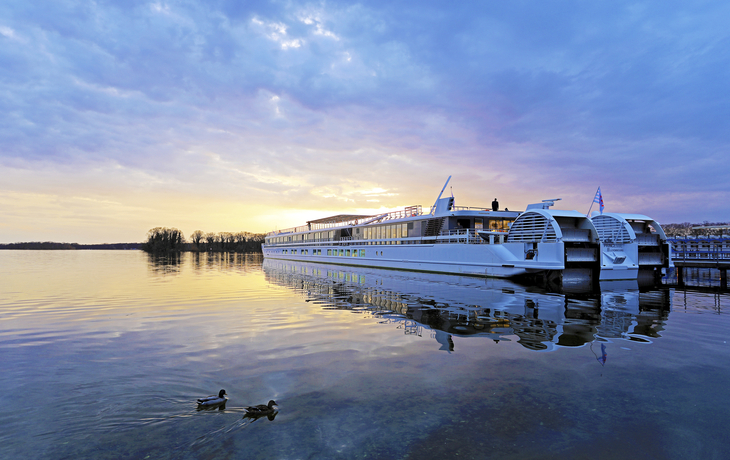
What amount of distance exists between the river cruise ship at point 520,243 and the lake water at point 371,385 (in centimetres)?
1401

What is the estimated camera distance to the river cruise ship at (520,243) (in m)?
31.5

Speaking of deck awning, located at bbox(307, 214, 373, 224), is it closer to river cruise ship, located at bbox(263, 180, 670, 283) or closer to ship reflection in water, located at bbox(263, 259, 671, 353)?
river cruise ship, located at bbox(263, 180, 670, 283)

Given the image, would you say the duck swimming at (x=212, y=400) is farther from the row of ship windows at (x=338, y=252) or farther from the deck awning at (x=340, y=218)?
the deck awning at (x=340, y=218)

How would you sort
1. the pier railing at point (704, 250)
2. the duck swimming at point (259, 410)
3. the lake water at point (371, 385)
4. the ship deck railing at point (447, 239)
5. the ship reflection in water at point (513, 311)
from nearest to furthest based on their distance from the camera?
the lake water at point (371, 385)
the duck swimming at point (259, 410)
the ship reflection in water at point (513, 311)
the ship deck railing at point (447, 239)
the pier railing at point (704, 250)

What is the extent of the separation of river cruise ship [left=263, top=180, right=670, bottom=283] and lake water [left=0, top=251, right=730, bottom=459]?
14007mm

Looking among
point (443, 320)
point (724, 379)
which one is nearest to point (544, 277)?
point (443, 320)

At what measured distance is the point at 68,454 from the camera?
5711 mm

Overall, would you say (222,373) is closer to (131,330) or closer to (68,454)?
(68,454)

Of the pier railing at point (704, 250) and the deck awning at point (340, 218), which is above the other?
the deck awning at point (340, 218)

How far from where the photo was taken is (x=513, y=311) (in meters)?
18.0

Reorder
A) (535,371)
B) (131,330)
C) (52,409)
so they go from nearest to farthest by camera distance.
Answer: (52,409) → (535,371) → (131,330)

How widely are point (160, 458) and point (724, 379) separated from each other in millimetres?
11695

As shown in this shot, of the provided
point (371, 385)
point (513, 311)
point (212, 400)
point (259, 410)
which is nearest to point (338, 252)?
point (513, 311)

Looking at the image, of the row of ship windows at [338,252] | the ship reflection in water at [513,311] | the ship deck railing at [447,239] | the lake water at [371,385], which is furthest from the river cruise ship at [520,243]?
the lake water at [371,385]
